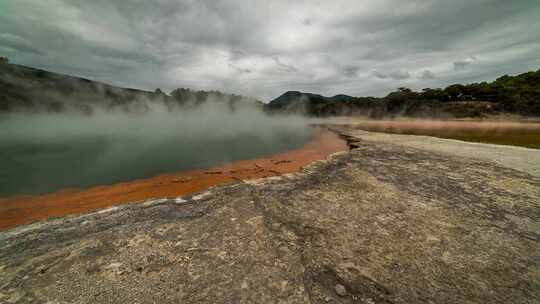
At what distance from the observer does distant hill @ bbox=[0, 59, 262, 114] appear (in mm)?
70312

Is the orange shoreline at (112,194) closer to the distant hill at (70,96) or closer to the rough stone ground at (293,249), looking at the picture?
the rough stone ground at (293,249)

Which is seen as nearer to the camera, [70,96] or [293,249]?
[293,249]

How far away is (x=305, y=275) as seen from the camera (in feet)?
8.26

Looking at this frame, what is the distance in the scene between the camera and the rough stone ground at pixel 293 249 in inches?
91.4

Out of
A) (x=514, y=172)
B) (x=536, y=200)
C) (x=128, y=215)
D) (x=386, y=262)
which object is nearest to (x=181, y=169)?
(x=128, y=215)

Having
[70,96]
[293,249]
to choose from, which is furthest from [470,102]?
[70,96]

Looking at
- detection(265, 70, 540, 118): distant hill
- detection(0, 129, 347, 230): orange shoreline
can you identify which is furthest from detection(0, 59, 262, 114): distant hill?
detection(0, 129, 347, 230): orange shoreline

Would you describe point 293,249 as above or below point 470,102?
below

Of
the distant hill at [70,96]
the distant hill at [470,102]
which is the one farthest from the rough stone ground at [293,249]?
the distant hill at [70,96]

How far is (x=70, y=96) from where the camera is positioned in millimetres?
87188

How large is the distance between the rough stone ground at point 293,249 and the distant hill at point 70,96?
98.5 meters

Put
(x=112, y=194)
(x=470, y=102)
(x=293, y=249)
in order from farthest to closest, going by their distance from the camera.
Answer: (x=470, y=102), (x=112, y=194), (x=293, y=249)

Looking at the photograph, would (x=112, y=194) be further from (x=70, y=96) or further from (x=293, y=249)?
(x=70, y=96)

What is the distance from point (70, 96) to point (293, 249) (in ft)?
411
